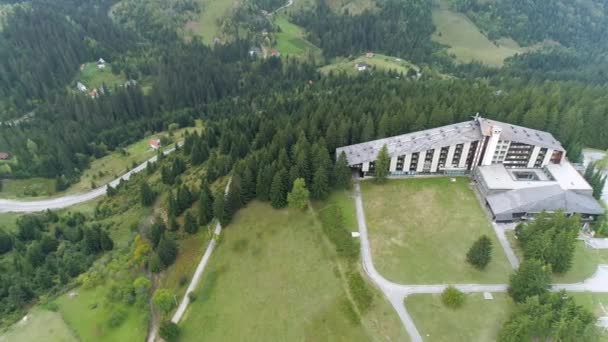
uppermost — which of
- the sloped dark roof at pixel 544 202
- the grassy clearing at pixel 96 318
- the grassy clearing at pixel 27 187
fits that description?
the sloped dark roof at pixel 544 202

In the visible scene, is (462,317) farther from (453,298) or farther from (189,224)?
(189,224)

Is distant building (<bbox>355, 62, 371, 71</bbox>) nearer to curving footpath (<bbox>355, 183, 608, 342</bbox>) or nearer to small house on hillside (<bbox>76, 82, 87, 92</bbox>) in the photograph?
small house on hillside (<bbox>76, 82, 87, 92</bbox>)

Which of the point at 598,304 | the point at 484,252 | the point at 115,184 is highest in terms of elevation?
the point at 484,252

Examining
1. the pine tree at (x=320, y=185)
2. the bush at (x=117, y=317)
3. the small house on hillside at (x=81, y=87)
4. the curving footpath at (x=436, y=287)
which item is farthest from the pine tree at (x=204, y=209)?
the small house on hillside at (x=81, y=87)

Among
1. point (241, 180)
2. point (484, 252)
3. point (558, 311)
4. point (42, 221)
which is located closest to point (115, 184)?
point (42, 221)

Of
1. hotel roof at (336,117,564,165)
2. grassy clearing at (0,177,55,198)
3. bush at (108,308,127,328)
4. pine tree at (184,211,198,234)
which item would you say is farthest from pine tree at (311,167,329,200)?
grassy clearing at (0,177,55,198)

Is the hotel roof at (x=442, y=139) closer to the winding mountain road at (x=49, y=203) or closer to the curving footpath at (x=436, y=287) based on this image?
the curving footpath at (x=436, y=287)

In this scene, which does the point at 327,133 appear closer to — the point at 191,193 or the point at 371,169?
the point at 371,169
